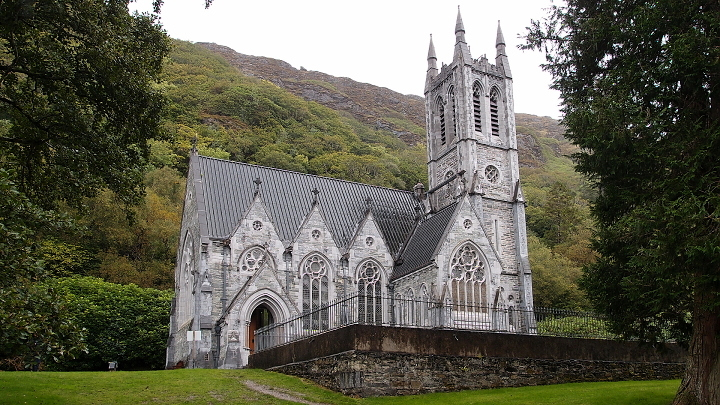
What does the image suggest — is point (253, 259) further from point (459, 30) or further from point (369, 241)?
point (459, 30)

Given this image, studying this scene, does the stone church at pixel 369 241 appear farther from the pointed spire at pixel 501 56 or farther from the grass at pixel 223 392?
the grass at pixel 223 392

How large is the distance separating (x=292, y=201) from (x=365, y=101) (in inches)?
5040

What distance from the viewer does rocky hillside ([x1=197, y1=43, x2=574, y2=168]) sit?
139 meters

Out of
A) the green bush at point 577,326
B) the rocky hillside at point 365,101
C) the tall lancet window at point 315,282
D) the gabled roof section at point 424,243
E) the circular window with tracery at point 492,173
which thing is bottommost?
the green bush at point 577,326

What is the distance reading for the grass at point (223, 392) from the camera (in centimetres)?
1605

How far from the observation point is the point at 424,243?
107 ft

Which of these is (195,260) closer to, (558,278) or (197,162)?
(197,162)

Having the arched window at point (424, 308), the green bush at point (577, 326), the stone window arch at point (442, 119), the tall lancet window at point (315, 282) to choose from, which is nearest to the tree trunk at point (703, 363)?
the green bush at point (577, 326)

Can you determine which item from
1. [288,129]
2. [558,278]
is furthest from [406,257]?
[288,129]

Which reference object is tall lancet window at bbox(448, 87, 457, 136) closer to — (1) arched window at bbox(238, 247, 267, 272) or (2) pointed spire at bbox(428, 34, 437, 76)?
(2) pointed spire at bbox(428, 34, 437, 76)

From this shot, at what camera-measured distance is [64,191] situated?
53.0 ft

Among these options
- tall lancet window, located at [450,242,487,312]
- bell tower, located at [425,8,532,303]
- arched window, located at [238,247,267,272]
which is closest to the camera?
arched window, located at [238,247,267,272]

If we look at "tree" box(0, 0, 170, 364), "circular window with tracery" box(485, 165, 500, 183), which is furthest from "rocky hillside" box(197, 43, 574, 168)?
"tree" box(0, 0, 170, 364)

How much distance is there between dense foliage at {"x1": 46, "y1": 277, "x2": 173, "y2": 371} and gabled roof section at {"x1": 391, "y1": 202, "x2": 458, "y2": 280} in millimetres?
12892
